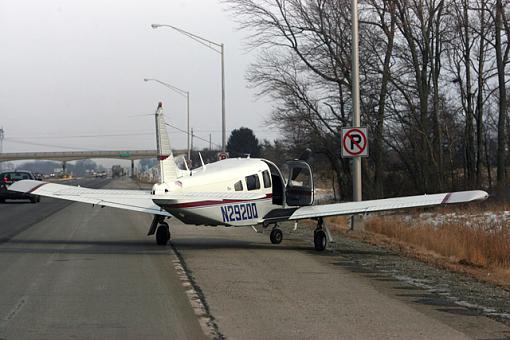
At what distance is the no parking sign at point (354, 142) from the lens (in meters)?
20.6

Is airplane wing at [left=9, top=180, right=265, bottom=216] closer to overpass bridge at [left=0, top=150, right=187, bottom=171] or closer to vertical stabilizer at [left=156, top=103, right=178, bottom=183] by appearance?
vertical stabilizer at [left=156, top=103, right=178, bottom=183]

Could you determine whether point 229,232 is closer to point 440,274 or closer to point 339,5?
point 440,274

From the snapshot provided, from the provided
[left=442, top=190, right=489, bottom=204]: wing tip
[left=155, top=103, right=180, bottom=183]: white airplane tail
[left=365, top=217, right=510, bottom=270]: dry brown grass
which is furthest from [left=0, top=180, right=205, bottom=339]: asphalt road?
[left=365, top=217, right=510, bottom=270]: dry brown grass

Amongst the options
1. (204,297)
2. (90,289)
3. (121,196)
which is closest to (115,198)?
(121,196)

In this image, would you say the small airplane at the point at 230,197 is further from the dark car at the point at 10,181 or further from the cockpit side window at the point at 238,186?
the dark car at the point at 10,181

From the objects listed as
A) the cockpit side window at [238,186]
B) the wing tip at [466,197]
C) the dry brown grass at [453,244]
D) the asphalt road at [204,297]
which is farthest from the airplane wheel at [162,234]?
the wing tip at [466,197]

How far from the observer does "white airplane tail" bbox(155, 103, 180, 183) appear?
52.5 ft

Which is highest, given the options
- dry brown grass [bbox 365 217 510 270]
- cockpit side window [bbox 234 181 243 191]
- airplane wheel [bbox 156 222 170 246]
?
cockpit side window [bbox 234 181 243 191]

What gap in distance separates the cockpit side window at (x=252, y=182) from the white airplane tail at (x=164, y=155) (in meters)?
1.63

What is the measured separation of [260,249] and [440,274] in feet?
16.8

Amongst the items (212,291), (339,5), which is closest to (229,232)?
(212,291)

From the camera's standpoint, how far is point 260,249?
17.0 metres

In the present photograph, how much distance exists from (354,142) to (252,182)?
200 inches

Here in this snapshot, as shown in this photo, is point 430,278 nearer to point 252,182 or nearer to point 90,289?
point 252,182
